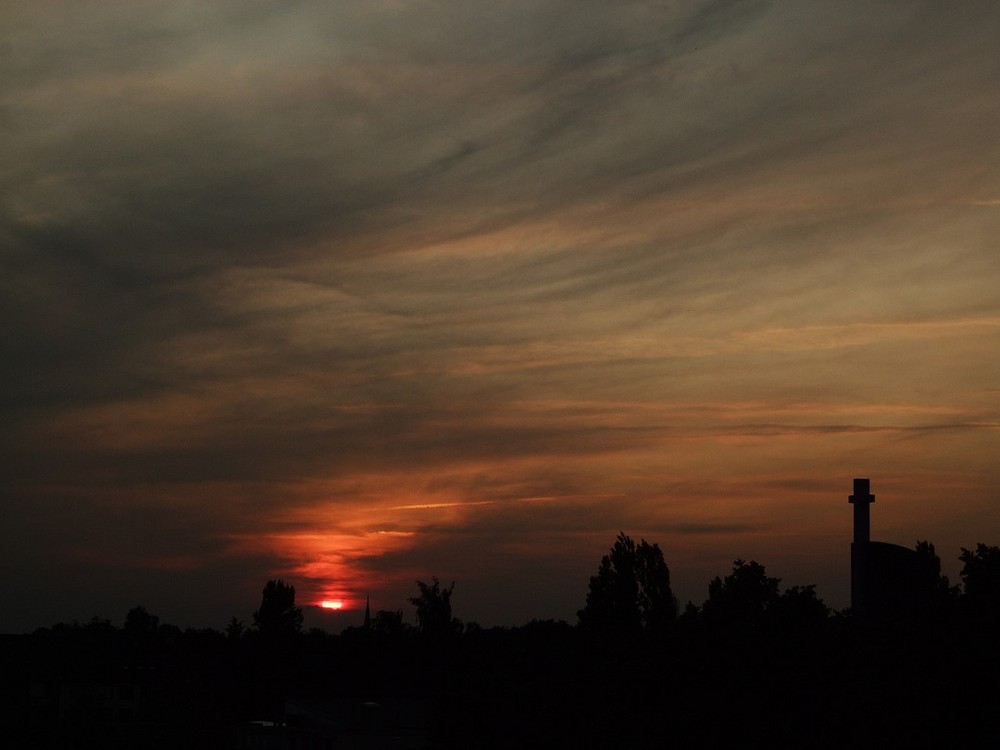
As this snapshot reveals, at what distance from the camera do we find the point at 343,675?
125 m

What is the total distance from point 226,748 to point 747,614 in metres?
55.2

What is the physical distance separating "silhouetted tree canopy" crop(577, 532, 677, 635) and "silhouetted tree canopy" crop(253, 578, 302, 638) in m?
47.9

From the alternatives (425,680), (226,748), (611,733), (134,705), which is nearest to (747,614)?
(611,733)

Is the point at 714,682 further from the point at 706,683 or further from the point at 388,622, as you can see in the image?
the point at 388,622

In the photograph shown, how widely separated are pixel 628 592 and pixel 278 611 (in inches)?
2101

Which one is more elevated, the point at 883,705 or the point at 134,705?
the point at 883,705

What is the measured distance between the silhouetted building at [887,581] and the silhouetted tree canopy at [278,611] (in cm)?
9253

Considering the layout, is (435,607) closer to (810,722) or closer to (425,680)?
(425,680)

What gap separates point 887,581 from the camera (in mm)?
58938

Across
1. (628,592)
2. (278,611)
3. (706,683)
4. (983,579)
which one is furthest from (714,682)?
(278,611)

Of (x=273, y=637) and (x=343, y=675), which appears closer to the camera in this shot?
(x=343, y=675)

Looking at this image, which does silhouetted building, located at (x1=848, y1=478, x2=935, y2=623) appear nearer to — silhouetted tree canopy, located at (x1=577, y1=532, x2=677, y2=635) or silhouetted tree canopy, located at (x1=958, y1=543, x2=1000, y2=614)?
silhouetted tree canopy, located at (x1=958, y1=543, x2=1000, y2=614)

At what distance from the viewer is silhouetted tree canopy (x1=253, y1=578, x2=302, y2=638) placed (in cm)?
14012

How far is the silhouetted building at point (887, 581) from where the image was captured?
5844cm
